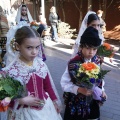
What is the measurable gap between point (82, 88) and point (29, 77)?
595mm

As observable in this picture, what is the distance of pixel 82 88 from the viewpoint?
2314mm

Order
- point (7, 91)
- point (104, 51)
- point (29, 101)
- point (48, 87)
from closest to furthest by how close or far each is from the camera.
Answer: point (7, 91) → point (29, 101) → point (48, 87) → point (104, 51)

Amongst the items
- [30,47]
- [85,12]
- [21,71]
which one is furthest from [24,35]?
[85,12]

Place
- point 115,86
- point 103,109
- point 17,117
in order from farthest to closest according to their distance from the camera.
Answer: point 115,86 → point 103,109 → point 17,117

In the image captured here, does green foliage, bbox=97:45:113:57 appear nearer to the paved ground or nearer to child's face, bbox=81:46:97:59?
child's face, bbox=81:46:97:59

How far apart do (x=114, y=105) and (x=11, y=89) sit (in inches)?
111

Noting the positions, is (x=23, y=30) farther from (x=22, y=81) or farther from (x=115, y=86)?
(x=115, y=86)

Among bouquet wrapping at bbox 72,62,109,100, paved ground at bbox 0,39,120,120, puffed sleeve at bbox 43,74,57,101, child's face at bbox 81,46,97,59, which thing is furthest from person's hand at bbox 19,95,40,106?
paved ground at bbox 0,39,120,120

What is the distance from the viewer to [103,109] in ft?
12.9

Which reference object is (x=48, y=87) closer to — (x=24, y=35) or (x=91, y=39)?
(x=24, y=35)

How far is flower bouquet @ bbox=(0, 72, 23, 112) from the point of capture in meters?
1.68

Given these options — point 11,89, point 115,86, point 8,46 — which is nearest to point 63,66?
point 115,86

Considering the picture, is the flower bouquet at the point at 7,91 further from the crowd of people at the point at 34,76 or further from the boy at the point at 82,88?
the boy at the point at 82,88

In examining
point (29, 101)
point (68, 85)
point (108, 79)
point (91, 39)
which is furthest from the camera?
point (108, 79)
